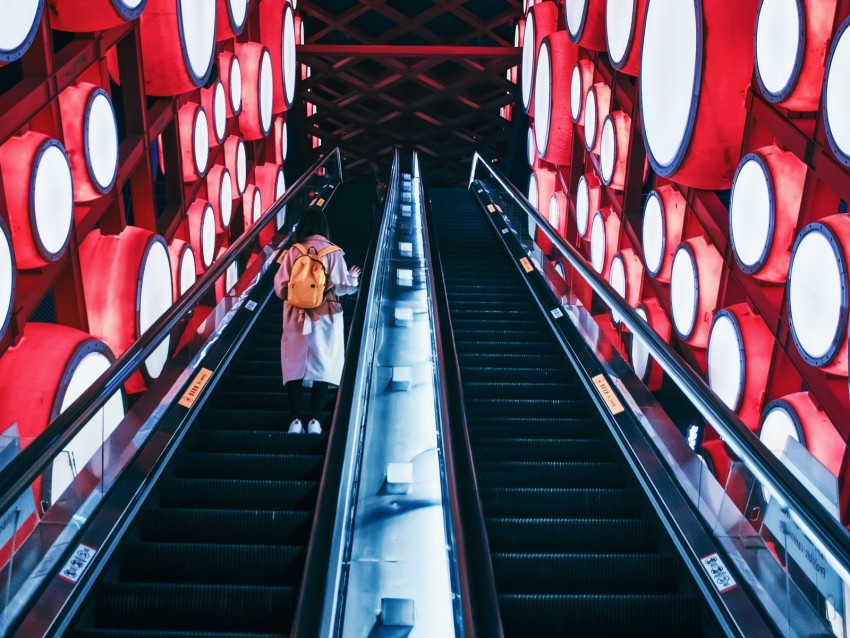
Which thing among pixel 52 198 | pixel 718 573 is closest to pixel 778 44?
pixel 718 573

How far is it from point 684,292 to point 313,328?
8.53 ft

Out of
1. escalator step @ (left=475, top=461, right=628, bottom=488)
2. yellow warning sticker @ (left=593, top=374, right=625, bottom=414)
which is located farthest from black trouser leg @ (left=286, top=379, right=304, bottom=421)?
yellow warning sticker @ (left=593, top=374, right=625, bottom=414)

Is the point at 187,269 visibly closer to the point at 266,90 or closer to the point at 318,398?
the point at 318,398

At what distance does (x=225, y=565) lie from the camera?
3.05 m

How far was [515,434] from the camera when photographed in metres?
4.48

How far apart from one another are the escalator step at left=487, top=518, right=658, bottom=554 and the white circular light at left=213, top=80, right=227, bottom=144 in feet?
19.6

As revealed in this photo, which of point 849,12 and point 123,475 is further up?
point 849,12

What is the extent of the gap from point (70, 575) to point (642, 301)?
530 cm

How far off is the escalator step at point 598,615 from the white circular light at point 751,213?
6.97 ft

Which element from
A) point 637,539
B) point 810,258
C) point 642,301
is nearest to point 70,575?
point 637,539

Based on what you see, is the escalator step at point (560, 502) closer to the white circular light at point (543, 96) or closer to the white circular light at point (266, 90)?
the white circular light at point (543, 96)

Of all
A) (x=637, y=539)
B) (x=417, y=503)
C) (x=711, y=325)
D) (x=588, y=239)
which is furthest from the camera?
(x=588, y=239)

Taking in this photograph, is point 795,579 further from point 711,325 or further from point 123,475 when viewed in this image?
point 711,325

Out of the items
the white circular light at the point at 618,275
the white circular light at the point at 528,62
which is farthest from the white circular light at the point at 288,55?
the white circular light at the point at 618,275
